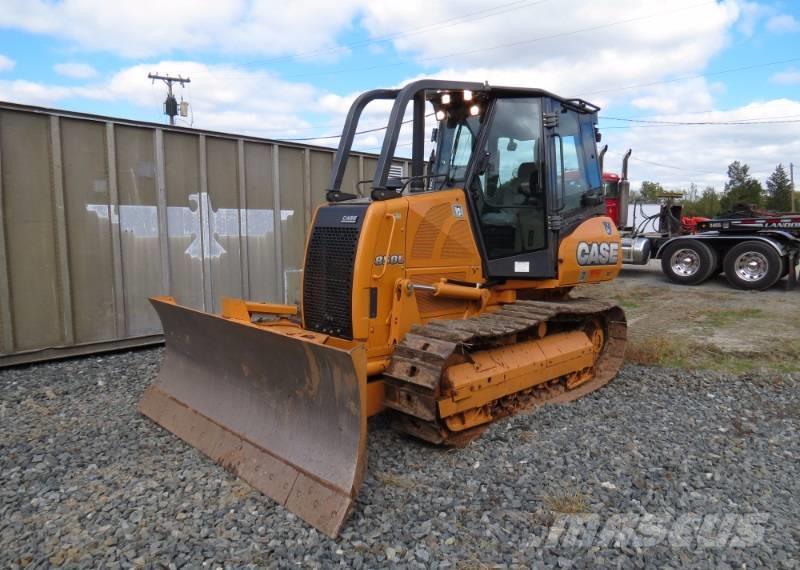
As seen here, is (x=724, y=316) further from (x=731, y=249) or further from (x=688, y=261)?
(x=688, y=261)

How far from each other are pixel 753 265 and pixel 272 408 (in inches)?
481

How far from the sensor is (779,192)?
46.1 meters

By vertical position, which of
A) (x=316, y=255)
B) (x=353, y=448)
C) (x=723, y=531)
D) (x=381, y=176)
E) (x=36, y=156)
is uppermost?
(x=36, y=156)

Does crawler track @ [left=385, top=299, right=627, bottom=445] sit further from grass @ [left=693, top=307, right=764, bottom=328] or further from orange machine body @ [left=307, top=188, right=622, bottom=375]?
grass @ [left=693, top=307, right=764, bottom=328]

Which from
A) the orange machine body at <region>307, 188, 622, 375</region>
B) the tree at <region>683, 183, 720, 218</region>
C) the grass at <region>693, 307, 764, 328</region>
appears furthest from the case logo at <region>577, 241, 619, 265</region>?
the tree at <region>683, 183, 720, 218</region>

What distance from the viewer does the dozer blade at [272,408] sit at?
10.5 ft

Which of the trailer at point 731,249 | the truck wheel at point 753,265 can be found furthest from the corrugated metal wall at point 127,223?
Answer: the truck wheel at point 753,265

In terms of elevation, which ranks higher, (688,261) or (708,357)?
(688,261)

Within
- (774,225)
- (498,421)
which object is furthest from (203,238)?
(774,225)

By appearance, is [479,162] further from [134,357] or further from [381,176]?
[134,357]

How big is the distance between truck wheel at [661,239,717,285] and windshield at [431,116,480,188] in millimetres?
10367

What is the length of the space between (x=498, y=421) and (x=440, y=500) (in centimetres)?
131

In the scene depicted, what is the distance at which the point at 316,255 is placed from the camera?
4.43 meters

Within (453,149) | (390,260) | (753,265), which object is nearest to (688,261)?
(753,265)
